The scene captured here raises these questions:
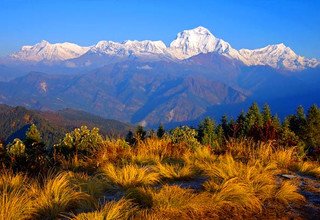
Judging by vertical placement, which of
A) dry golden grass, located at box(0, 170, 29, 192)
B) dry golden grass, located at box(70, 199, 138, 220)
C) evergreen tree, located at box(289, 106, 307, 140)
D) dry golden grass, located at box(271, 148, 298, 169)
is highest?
dry golden grass, located at box(271, 148, 298, 169)

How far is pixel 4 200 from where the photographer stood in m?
6.88

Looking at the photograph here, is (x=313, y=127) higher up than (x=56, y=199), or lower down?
lower down

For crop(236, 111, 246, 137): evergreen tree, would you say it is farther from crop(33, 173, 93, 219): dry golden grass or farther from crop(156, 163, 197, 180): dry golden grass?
crop(33, 173, 93, 219): dry golden grass

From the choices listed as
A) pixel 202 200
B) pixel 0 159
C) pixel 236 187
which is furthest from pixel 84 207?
pixel 0 159

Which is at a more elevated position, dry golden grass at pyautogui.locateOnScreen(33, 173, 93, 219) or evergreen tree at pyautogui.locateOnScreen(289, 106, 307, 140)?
dry golden grass at pyautogui.locateOnScreen(33, 173, 93, 219)

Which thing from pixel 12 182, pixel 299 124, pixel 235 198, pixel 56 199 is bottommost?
pixel 299 124

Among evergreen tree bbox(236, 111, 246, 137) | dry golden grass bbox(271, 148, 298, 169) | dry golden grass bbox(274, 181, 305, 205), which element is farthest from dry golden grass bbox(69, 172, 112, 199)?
evergreen tree bbox(236, 111, 246, 137)

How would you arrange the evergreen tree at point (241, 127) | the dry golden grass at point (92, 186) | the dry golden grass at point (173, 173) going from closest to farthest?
the dry golden grass at point (92, 186)
the dry golden grass at point (173, 173)
the evergreen tree at point (241, 127)

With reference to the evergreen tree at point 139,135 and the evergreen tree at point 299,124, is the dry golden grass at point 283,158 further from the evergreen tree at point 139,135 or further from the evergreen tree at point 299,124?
the evergreen tree at point 299,124

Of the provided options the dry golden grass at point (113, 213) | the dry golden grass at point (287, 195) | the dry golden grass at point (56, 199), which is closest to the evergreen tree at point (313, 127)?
the dry golden grass at point (287, 195)

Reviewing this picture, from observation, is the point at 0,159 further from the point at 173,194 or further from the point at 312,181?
the point at 312,181

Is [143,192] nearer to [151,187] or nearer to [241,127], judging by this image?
[151,187]

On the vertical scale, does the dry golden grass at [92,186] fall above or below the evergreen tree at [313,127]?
above

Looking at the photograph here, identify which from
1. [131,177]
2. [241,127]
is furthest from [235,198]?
[241,127]
